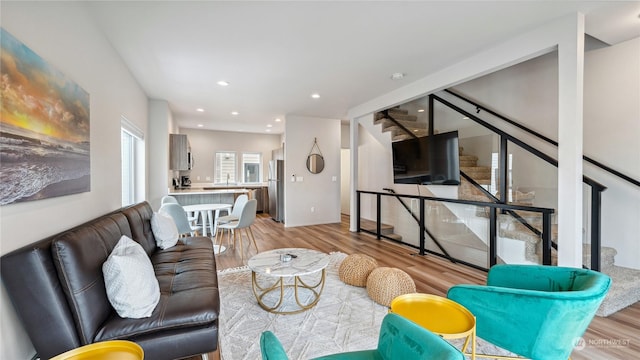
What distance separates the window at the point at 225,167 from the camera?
8805 mm

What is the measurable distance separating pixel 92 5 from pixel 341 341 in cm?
327

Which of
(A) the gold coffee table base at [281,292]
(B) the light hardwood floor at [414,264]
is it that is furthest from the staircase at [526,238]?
(A) the gold coffee table base at [281,292]

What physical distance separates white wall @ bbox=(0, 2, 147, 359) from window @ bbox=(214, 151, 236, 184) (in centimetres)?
531

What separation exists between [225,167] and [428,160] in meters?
6.76

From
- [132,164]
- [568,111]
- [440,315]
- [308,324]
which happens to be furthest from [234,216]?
[568,111]

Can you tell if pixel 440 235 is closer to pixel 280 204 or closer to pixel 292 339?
pixel 292 339

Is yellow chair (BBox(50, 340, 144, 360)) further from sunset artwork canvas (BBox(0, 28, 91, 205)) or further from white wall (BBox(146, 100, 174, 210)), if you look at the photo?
white wall (BBox(146, 100, 174, 210))

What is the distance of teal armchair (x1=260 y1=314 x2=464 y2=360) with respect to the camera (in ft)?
2.82

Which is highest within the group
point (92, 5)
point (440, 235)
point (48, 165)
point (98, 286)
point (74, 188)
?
point (92, 5)

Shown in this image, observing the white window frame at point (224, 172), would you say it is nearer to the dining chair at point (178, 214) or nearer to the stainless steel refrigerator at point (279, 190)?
the stainless steel refrigerator at point (279, 190)

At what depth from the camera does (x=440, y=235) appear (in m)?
4.02

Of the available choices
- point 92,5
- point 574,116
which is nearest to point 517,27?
point 574,116

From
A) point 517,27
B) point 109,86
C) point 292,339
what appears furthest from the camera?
point 109,86

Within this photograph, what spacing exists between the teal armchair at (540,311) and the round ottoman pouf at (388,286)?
0.85 metres
